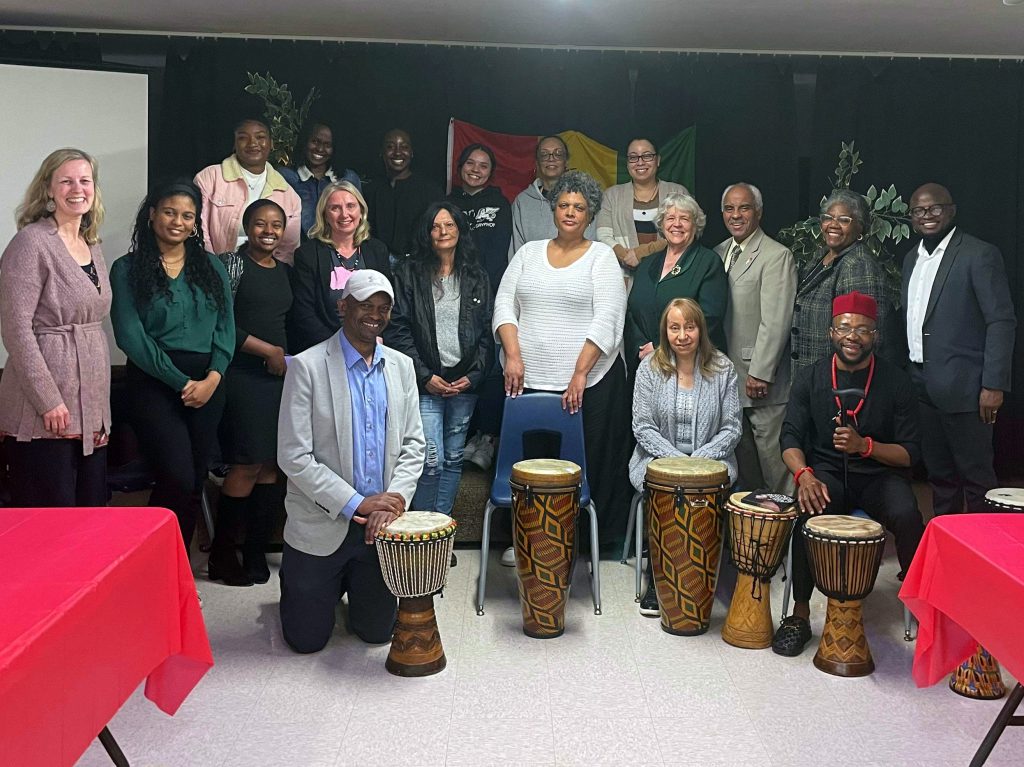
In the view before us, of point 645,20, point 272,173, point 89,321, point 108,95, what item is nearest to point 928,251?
point 645,20

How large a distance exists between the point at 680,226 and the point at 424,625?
1994 mm

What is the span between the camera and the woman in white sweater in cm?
409

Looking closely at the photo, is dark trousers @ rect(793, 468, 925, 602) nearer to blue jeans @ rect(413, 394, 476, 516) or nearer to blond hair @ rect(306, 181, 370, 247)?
blue jeans @ rect(413, 394, 476, 516)

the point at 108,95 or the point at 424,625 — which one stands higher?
the point at 108,95

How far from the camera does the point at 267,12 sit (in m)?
4.60

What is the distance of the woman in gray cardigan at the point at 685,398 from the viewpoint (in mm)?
3812

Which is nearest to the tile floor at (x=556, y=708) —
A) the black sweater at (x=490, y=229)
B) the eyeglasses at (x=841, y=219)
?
the eyeglasses at (x=841, y=219)

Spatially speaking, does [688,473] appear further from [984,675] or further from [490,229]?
[490,229]

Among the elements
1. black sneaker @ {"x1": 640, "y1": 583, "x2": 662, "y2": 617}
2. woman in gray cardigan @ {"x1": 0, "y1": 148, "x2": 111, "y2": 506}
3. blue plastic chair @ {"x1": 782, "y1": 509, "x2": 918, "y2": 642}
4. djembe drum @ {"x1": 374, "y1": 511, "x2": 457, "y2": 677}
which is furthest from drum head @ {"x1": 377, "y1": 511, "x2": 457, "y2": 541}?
blue plastic chair @ {"x1": 782, "y1": 509, "x2": 918, "y2": 642}

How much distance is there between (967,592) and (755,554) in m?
1.02

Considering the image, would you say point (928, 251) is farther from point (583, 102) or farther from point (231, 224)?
point (231, 224)

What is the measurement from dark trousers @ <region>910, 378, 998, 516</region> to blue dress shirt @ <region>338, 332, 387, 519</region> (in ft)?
7.52

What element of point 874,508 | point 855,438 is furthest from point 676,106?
point 874,508

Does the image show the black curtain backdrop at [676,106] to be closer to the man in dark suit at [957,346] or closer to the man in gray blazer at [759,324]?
the man in gray blazer at [759,324]
